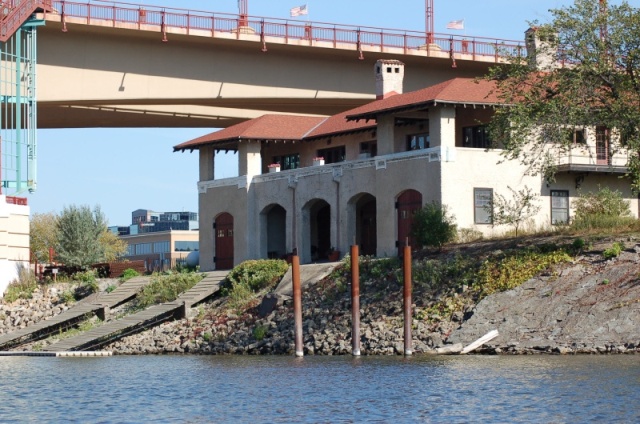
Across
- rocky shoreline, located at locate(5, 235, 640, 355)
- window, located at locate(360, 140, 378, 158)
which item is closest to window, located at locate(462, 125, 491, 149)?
window, located at locate(360, 140, 378, 158)

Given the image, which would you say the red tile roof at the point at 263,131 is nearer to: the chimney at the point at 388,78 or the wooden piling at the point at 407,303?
the chimney at the point at 388,78

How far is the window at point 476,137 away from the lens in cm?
6078

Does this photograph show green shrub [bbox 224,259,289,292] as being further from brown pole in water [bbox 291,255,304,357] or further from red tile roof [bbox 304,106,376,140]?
brown pole in water [bbox 291,255,304,357]

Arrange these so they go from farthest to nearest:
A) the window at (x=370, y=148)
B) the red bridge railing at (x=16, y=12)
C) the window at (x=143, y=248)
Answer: the window at (x=143, y=248) < the window at (x=370, y=148) < the red bridge railing at (x=16, y=12)

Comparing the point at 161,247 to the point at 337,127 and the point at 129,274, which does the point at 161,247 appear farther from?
the point at 337,127

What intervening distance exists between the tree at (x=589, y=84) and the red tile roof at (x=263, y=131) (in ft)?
64.5

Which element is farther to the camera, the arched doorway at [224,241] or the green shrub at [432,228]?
the arched doorway at [224,241]

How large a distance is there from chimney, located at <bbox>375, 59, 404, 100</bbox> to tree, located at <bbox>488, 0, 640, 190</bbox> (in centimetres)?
1681

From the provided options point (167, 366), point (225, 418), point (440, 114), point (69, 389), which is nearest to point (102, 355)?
point (167, 366)

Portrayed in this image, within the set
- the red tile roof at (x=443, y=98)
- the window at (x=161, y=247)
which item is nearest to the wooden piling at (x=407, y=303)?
the red tile roof at (x=443, y=98)

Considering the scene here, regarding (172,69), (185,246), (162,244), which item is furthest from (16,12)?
(185,246)

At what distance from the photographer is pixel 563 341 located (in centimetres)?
4578

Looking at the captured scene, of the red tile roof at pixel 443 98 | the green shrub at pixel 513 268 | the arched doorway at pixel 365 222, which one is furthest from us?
the arched doorway at pixel 365 222

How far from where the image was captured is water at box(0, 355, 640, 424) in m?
33.8
